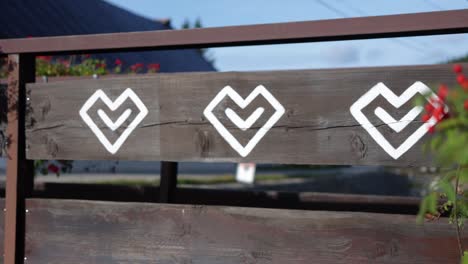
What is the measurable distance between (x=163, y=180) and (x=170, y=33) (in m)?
2.14

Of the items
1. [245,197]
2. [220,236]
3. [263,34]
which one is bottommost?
[245,197]

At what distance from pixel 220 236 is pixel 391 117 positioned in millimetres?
863

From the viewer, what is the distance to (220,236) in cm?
284

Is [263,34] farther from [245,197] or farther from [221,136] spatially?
[245,197]

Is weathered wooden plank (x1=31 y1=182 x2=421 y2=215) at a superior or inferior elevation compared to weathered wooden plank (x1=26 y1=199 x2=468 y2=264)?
inferior

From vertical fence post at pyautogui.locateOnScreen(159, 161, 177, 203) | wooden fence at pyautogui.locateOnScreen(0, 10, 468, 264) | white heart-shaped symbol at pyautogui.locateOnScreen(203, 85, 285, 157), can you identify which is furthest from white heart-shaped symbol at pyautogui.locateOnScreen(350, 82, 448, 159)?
vertical fence post at pyautogui.locateOnScreen(159, 161, 177, 203)

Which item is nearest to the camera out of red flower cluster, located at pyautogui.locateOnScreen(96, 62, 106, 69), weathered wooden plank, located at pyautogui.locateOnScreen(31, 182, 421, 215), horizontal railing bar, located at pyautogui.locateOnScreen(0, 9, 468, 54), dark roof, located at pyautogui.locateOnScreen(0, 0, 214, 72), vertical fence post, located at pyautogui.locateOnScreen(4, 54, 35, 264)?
horizontal railing bar, located at pyautogui.locateOnScreen(0, 9, 468, 54)

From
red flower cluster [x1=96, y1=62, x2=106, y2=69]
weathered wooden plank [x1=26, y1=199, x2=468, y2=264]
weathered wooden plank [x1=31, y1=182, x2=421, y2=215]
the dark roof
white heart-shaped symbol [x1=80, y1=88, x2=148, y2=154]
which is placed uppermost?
the dark roof

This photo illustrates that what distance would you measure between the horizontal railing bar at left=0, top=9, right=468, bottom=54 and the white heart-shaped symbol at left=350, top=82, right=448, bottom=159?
0.22 meters

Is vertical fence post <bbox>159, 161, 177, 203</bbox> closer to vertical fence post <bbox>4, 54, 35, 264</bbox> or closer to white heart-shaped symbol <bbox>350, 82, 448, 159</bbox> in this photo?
vertical fence post <bbox>4, 54, 35, 264</bbox>

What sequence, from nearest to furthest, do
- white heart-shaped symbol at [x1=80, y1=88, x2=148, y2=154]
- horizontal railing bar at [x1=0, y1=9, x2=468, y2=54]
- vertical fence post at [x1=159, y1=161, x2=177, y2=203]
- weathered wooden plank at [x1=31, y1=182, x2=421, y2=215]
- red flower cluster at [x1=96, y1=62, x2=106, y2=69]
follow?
horizontal railing bar at [x1=0, y1=9, x2=468, y2=54] < white heart-shaped symbol at [x1=80, y1=88, x2=148, y2=154] < vertical fence post at [x1=159, y1=161, x2=177, y2=203] < weathered wooden plank at [x1=31, y1=182, x2=421, y2=215] < red flower cluster at [x1=96, y1=62, x2=106, y2=69]

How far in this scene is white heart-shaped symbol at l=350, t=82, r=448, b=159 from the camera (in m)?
2.52

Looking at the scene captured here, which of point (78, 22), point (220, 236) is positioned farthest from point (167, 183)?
point (78, 22)

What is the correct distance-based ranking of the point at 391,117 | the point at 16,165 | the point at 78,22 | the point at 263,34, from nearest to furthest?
the point at 391,117 < the point at 263,34 < the point at 16,165 < the point at 78,22
